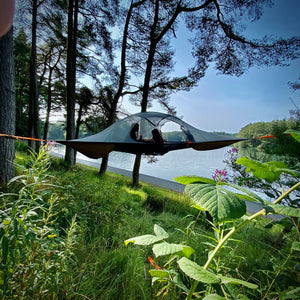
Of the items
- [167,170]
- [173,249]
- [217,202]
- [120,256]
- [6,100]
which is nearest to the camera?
[217,202]

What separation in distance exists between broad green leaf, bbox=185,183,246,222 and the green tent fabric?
226cm

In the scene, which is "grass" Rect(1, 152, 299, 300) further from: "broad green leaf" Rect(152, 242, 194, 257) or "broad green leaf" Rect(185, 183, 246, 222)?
"broad green leaf" Rect(185, 183, 246, 222)

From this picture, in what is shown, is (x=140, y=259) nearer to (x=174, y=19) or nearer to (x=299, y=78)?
(x=299, y=78)

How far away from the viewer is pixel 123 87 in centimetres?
586

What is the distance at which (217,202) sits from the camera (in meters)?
0.25

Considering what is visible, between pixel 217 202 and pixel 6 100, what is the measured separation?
3027 mm

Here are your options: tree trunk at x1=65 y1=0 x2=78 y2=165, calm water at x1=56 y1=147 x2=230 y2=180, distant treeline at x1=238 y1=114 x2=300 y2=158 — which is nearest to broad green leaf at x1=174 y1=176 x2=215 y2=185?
distant treeline at x1=238 y1=114 x2=300 y2=158

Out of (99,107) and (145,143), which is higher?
(99,107)

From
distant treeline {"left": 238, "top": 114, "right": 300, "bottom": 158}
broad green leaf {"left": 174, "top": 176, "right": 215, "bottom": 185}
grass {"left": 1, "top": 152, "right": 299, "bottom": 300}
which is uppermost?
distant treeline {"left": 238, "top": 114, "right": 300, "bottom": 158}

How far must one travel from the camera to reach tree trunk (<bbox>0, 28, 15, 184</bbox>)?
2164mm

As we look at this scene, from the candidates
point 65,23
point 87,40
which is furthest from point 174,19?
point 65,23

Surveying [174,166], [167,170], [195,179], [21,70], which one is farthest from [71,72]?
[174,166]

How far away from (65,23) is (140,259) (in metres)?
6.80

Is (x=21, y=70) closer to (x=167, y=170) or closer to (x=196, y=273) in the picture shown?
(x=167, y=170)
